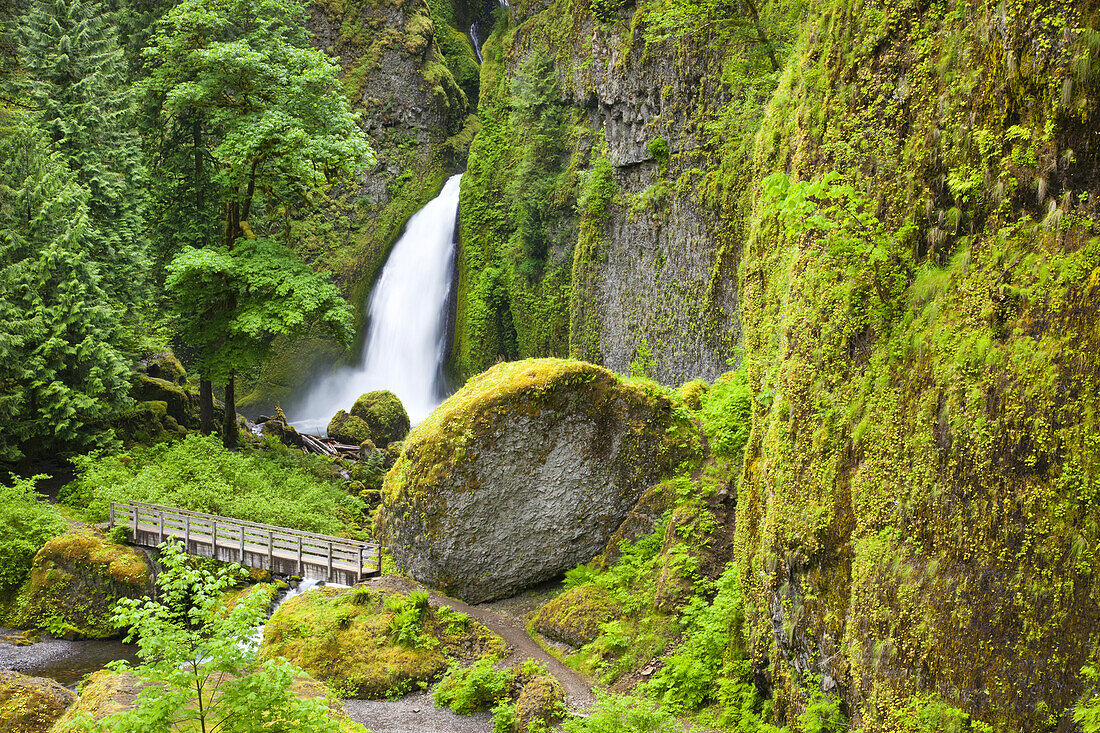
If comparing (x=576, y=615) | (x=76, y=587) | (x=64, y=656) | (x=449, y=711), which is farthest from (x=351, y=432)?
(x=449, y=711)

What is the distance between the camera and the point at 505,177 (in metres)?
32.7

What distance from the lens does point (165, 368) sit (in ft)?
88.2

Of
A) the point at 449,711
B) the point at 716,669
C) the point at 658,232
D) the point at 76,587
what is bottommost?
the point at 76,587

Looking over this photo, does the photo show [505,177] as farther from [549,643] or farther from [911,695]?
[911,695]

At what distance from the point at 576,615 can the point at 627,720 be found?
160 inches

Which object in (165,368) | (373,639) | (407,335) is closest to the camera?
(373,639)

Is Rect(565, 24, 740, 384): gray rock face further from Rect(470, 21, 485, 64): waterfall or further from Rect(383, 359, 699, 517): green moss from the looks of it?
Rect(470, 21, 485, 64): waterfall

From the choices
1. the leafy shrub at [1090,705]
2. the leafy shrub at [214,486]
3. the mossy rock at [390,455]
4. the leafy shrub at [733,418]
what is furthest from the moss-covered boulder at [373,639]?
the mossy rock at [390,455]

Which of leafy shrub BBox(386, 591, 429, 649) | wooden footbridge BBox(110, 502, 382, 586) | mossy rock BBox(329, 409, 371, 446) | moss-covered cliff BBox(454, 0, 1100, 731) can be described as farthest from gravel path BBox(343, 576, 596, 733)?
mossy rock BBox(329, 409, 371, 446)

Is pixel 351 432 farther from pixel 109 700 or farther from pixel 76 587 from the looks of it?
pixel 109 700

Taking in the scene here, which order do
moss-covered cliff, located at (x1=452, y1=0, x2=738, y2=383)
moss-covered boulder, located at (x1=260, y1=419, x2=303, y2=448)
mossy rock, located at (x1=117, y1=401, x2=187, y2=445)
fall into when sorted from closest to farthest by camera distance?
moss-covered cliff, located at (x1=452, y1=0, x2=738, y2=383), mossy rock, located at (x1=117, y1=401, x2=187, y2=445), moss-covered boulder, located at (x1=260, y1=419, x2=303, y2=448)

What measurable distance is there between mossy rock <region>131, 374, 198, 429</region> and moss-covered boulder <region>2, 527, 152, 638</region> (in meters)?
8.00

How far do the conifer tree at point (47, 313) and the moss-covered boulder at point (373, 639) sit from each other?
9.64 m

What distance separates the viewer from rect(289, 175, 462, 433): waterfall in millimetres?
32625
